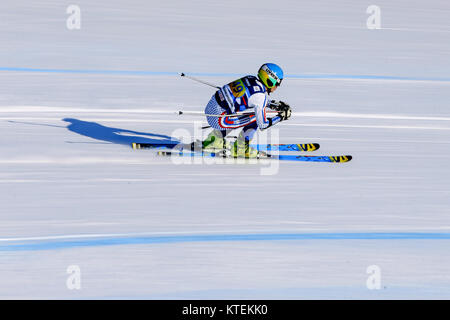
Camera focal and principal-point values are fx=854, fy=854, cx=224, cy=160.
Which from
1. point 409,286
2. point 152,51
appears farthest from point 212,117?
point 152,51

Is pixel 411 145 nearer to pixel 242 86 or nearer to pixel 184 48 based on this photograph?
pixel 242 86

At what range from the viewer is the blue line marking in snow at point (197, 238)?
693 cm

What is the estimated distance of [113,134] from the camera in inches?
405

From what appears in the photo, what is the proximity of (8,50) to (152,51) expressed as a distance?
2458mm

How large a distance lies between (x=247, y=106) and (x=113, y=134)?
2009mm

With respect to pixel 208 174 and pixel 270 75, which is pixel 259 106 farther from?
pixel 208 174

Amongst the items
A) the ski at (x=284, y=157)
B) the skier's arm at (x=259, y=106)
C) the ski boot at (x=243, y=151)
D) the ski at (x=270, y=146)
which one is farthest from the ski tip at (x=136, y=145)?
the skier's arm at (x=259, y=106)

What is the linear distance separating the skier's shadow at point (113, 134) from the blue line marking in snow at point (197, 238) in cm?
296

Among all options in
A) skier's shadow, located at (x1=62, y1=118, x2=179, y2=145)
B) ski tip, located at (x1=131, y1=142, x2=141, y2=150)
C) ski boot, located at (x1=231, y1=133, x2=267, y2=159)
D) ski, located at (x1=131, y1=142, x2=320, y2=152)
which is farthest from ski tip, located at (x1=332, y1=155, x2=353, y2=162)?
ski tip, located at (x1=131, y1=142, x2=141, y2=150)

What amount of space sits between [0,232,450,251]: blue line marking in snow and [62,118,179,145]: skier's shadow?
2.96 m

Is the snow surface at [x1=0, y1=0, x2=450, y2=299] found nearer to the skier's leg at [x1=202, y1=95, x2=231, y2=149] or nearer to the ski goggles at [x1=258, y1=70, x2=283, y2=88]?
the skier's leg at [x1=202, y1=95, x2=231, y2=149]

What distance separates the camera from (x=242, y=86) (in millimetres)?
9031

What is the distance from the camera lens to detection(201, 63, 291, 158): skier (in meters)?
8.98

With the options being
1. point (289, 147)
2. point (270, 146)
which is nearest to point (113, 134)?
point (270, 146)
